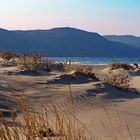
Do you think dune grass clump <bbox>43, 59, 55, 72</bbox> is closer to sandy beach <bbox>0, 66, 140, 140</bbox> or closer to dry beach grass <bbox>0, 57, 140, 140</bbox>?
dry beach grass <bbox>0, 57, 140, 140</bbox>

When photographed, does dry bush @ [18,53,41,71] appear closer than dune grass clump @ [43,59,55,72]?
Yes

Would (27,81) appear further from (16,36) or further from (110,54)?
(110,54)

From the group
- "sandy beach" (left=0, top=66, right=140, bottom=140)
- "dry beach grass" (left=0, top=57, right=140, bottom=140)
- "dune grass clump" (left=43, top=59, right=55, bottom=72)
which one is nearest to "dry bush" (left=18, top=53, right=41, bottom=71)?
"dune grass clump" (left=43, top=59, right=55, bottom=72)

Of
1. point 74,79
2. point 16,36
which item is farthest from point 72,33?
point 74,79

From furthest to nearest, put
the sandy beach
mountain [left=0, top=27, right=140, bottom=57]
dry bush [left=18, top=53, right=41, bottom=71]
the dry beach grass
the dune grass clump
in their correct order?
1. mountain [left=0, top=27, right=140, bottom=57]
2. the dune grass clump
3. dry bush [left=18, top=53, right=41, bottom=71]
4. the sandy beach
5. the dry beach grass

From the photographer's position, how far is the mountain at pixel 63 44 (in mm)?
93438

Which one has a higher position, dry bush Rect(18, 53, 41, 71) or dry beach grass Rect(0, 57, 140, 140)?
dry bush Rect(18, 53, 41, 71)

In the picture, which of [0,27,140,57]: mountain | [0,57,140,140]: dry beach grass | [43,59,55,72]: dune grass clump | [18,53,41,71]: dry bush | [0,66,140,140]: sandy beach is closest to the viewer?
[0,57,140,140]: dry beach grass

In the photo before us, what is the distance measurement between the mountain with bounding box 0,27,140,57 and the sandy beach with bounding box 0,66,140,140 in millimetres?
63477

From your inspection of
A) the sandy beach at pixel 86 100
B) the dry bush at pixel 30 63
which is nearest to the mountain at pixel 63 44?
the dry bush at pixel 30 63

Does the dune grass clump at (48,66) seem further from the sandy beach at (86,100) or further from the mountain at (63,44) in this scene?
the mountain at (63,44)

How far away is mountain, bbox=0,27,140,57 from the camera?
307 feet

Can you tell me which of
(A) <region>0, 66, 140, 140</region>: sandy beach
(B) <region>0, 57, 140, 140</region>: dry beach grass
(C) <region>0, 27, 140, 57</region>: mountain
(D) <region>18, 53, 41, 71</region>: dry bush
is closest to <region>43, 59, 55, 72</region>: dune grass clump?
(D) <region>18, 53, 41, 71</region>: dry bush

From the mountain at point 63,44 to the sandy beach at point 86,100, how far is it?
63477mm
